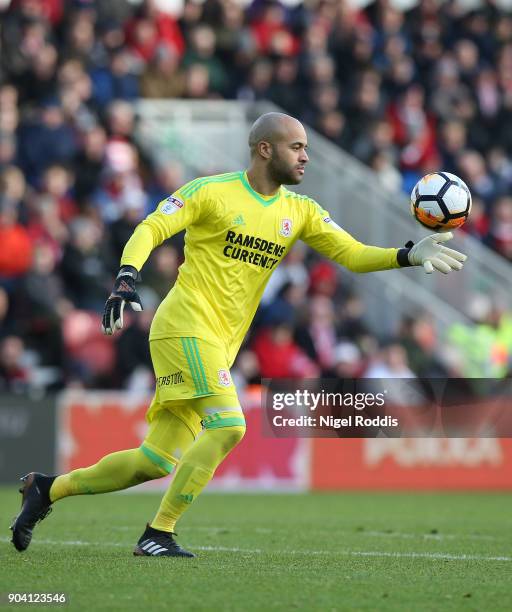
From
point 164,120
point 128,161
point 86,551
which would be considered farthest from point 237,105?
point 86,551

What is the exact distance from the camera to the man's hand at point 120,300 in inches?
282

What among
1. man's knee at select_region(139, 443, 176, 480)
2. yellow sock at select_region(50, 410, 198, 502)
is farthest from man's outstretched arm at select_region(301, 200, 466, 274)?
man's knee at select_region(139, 443, 176, 480)

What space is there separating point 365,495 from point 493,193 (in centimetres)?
634

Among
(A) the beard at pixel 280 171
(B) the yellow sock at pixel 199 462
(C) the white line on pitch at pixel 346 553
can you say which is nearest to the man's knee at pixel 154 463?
(B) the yellow sock at pixel 199 462

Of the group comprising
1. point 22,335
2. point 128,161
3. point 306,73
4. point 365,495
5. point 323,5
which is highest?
point 323,5

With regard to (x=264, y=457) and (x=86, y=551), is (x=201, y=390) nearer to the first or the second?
(x=86, y=551)

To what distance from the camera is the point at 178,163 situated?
60.5ft

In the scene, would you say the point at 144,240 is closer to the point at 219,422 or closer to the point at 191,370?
the point at 191,370

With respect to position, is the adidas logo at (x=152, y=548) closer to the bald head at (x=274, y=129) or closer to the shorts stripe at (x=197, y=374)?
the shorts stripe at (x=197, y=374)

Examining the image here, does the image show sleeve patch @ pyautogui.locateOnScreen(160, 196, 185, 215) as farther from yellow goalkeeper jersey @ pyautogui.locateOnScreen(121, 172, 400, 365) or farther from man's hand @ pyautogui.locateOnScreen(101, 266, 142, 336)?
man's hand @ pyautogui.locateOnScreen(101, 266, 142, 336)

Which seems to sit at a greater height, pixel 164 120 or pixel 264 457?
pixel 164 120

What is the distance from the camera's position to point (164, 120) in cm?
1870
